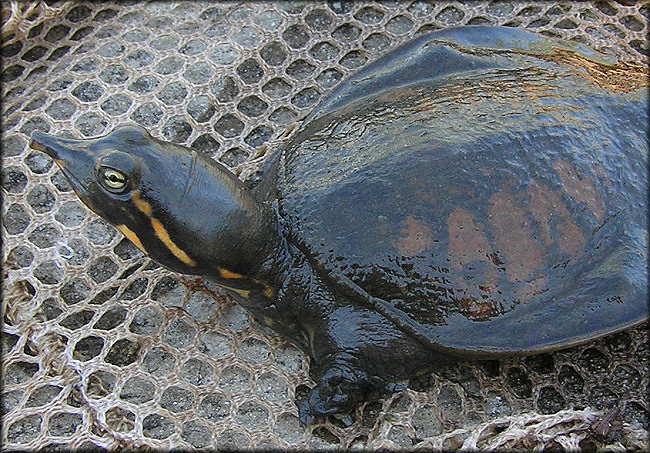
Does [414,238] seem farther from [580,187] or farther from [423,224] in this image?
[580,187]

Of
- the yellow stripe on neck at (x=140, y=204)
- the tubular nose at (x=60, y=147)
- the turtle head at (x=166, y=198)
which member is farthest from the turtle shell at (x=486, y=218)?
the tubular nose at (x=60, y=147)

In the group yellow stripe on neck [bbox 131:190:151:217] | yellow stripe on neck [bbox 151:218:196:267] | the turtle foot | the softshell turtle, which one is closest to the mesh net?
the turtle foot

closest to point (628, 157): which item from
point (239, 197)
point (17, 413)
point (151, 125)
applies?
point (239, 197)

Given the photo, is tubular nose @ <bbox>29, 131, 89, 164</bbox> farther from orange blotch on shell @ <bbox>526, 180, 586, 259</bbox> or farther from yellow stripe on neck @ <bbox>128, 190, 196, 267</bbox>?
orange blotch on shell @ <bbox>526, 180, 586, 259</bbox>

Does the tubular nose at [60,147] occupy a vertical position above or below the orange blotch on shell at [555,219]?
above

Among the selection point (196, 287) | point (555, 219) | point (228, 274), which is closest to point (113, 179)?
point (228, 274)

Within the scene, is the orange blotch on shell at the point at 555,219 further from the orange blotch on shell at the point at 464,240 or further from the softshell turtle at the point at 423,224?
the orange blotch on shell at the point at 464,240
